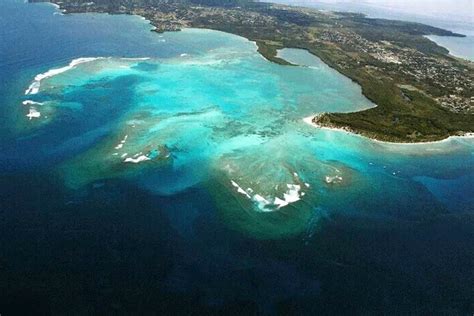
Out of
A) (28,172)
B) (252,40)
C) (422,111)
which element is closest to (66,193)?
(28,172)

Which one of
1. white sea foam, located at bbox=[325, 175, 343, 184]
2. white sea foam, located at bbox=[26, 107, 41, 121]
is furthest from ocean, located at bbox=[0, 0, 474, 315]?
white sea foam, located at bbox=[325, 175, 343, 184]

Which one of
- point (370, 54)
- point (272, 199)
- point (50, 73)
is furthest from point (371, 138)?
point (370, 54)

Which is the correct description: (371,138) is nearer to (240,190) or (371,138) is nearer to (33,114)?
(240,190)

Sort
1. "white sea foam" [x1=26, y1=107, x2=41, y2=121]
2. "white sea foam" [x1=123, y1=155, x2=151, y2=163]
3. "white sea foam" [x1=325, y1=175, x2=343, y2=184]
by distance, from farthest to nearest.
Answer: "white sea foam" [x1=26, y1=107, x2=41, y2=121] < "white sea foam" [x1=123, y1=155, x2=151, y2=163] < "white sea foam" [x1=325, y1=175, x2=343, y2=184]

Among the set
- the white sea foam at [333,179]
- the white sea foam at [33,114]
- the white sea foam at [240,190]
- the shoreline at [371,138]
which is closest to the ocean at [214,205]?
the white sea foam at [33,114]

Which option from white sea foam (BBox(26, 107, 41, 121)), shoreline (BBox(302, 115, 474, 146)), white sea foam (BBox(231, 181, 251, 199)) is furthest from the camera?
shoreline (BBox(302, 115, 474, 146))

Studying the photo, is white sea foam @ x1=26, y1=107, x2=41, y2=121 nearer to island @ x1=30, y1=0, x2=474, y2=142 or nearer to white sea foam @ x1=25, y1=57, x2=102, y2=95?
white sea foam @ x1=25, y1=57, x2=102, y2=95
